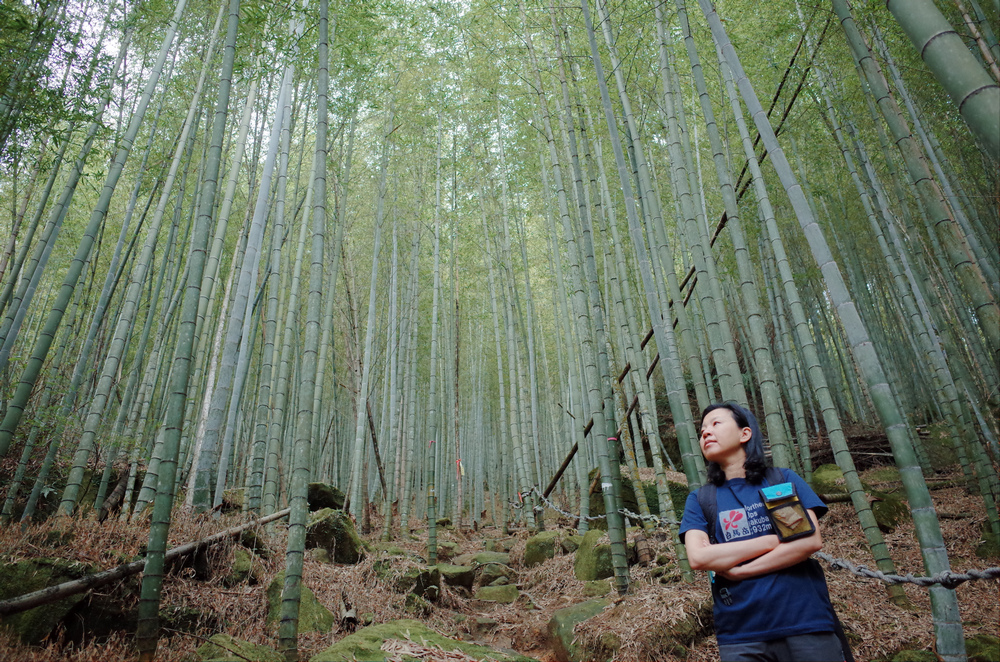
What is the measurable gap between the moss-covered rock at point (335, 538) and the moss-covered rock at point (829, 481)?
5302mm

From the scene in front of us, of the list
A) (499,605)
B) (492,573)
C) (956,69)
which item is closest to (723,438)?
(956,69)

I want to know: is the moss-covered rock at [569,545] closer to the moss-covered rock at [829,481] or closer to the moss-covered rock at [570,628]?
the moss-covered rock at [570,628]

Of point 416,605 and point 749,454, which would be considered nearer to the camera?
point 749,454

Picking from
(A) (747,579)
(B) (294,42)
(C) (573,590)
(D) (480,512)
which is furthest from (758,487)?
(D) (480,512)

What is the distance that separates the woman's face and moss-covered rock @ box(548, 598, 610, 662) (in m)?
1.97

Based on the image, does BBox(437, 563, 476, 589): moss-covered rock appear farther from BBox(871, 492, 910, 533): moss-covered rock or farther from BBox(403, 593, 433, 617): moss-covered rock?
BBox(871, 492, 910, 533): moss-covered rock

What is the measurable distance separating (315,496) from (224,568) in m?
3.00

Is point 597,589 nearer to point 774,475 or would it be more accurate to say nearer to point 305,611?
point 305,611

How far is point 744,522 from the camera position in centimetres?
133

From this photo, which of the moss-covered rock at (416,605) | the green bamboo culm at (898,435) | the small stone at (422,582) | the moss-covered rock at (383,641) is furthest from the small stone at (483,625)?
the green bamboo culm at (898,435)

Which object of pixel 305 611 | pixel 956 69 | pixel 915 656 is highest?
pixel 956 69

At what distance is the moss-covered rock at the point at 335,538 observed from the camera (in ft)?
15.0

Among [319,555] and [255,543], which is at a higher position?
[255,543]

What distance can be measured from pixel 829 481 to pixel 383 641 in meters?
5.81
